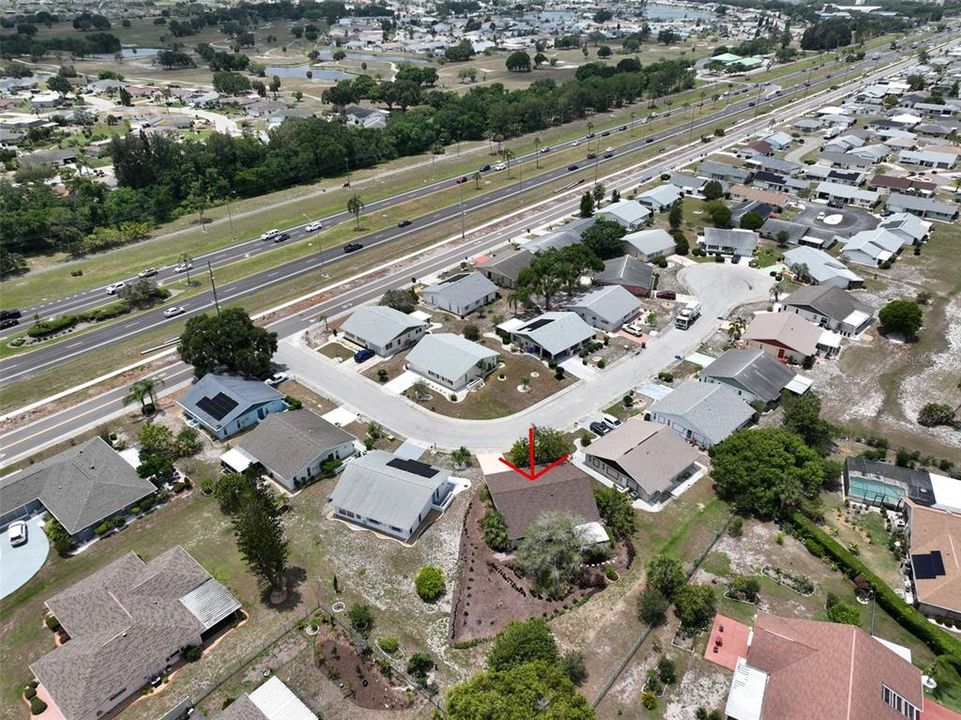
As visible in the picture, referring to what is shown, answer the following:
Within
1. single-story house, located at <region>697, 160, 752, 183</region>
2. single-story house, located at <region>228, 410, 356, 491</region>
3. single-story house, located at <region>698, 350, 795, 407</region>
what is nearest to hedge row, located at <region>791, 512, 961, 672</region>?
single-story house, located at <region>698, 350, 795, 407</region>

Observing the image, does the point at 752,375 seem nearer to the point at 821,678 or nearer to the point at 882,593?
the point at 882,593

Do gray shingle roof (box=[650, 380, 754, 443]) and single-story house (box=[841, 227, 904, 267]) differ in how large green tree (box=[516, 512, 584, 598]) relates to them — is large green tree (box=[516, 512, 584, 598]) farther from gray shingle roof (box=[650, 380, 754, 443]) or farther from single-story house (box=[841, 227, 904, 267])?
single-story house (box=[841, 227, 904, 267])

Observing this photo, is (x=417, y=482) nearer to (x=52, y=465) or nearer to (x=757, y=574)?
(x=757, y=574)

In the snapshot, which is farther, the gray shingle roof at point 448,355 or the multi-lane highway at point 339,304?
the gray shingle roof at point 448,355

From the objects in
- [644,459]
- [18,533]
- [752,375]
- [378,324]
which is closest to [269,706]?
[18,533]

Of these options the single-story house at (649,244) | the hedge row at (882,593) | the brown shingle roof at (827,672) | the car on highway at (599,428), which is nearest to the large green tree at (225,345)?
the car on highway at (599,428)

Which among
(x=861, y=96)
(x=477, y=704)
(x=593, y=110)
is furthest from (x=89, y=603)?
(x=861, y=96)

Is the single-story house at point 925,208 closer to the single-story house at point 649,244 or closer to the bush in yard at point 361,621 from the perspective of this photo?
the single-story house at point 649,244
